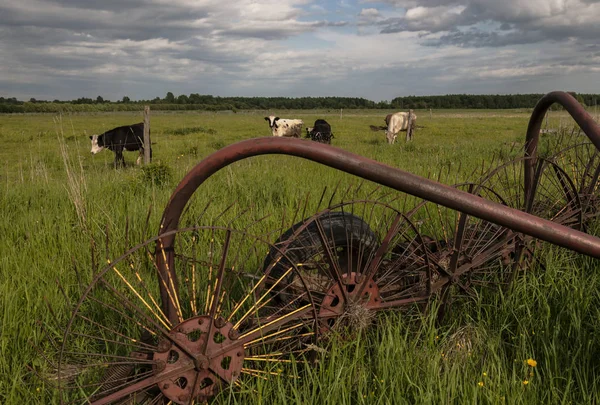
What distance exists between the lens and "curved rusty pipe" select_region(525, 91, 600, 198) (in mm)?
2260

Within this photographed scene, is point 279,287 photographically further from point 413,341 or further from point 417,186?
point 417,186

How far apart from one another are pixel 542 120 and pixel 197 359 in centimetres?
245

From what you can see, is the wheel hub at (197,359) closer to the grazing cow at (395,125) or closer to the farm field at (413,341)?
the farm field at (413,341)

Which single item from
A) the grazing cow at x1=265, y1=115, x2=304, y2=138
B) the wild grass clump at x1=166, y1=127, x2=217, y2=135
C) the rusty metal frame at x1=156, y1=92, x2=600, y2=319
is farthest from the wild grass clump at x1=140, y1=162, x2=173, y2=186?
the wild grass clump at x1=166, y1=127, x2=217, y2=135

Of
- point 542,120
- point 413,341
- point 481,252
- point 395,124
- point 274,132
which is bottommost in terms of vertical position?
point 413,341

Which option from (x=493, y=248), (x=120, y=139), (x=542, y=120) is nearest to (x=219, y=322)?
(x=493, y=248)

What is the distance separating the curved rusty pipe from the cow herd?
39.6ft

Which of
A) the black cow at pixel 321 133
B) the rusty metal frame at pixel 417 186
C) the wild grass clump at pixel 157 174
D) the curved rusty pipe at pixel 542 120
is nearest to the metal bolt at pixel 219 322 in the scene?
the rusty metal frame at pixel 417 186

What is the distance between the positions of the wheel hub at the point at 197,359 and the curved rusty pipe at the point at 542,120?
71.9 inches

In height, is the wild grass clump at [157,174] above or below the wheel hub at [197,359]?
above

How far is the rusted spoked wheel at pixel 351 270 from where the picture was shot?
2244 millimetres

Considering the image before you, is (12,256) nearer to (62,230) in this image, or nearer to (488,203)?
(62,230)

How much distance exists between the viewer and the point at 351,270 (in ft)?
7.66

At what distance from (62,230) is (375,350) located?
320 cm
